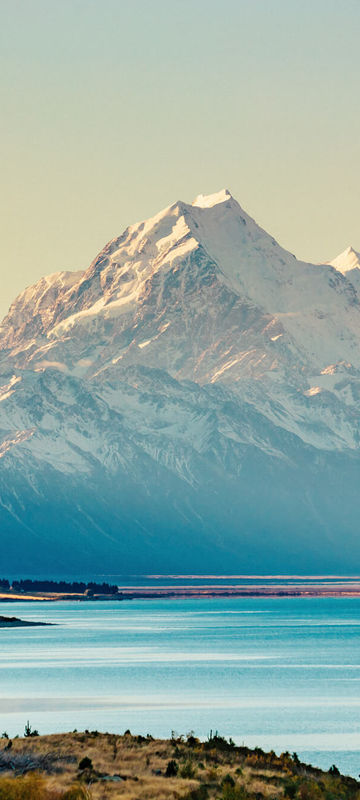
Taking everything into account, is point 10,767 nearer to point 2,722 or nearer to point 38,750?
point 38,750

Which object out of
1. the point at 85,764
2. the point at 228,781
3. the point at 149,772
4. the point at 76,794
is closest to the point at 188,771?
the point at 149,772

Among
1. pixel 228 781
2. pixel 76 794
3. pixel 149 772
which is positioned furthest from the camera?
pixel 149 772

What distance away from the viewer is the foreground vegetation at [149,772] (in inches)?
Answer: 2381

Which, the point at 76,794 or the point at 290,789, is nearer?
the point at 76,794

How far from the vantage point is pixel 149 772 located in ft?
218

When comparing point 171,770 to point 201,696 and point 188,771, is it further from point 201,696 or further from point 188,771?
point 201,696

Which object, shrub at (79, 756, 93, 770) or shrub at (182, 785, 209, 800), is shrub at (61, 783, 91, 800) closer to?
shrub at (182, 785, 209, 800)

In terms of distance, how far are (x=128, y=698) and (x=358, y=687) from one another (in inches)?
909

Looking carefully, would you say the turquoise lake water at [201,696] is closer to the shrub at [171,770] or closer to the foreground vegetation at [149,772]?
the foreground vegetation at [149,772]

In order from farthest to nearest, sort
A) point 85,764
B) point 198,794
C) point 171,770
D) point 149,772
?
point 149,772 < point 85,764 < point 171,770 < point 198,794

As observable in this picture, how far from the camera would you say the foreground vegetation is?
60.5 meters

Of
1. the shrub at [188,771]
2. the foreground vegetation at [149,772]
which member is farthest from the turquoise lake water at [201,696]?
the shrub at [188,771]

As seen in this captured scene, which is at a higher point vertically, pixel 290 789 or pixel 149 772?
pixel 149 772

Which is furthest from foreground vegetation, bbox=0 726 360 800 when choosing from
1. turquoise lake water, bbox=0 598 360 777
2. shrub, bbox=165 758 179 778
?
turquoise lake water, bbox=0 598 360 777
